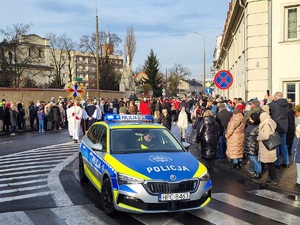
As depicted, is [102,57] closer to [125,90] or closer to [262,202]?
[125,90]

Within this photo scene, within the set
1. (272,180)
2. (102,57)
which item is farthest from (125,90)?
(272,180)

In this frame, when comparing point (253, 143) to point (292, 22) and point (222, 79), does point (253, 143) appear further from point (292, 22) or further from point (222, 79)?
point (292, 22)

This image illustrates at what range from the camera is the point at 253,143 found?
9414 mm

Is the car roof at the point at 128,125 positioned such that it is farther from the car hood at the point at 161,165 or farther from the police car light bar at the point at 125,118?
the car hood at the point at 161,165

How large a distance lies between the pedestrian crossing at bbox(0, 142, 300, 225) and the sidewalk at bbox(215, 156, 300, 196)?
45cm

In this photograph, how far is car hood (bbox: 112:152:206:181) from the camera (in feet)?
20.0

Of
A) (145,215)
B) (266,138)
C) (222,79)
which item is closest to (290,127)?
(266,138)

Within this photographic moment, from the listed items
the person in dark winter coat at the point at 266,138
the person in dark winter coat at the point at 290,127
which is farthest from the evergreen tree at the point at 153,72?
the person in dark winter coat at the point at 266,138

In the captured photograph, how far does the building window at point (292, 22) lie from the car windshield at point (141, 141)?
1047cm

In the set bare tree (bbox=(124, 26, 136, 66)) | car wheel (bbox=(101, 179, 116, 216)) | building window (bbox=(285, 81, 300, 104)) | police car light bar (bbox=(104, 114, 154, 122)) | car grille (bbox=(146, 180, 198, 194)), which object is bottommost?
car wheel (bbox=(101, 179, 116, 216))

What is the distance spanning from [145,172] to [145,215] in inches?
33.2

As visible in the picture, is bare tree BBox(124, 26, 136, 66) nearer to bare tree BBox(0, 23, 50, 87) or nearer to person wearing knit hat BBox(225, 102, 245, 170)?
bare tree BBox(0, 23, 50, 87)

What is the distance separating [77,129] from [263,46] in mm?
8701

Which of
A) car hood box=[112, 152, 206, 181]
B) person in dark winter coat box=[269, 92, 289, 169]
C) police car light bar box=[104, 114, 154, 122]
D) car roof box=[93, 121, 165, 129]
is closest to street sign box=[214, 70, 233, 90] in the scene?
person in dark winter coat box=[269, 92, 289, 169]
